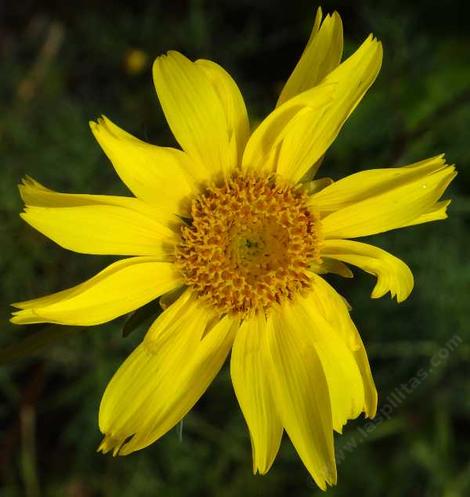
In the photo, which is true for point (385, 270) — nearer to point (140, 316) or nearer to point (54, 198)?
point (140, 316)

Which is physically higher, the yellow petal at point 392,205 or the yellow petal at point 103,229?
the yellow petal at point 103,229

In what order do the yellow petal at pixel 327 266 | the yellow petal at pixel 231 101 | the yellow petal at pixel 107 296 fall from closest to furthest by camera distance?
the yellow petal at pixel 107 296, the yellow petal at pixel 231 101, the yellow petal at pixel 327 266

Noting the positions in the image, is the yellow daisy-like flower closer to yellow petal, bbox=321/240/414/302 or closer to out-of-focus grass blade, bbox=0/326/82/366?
yellow petal, bbox=321/240/414/302

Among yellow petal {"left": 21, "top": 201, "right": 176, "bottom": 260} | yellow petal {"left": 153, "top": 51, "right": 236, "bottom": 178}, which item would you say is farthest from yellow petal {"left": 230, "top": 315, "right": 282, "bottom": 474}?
yellow petal {"left": 153, "top": 51, "right": 236, "bottom": 178}

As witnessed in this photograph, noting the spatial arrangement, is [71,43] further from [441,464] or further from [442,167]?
[441,464]

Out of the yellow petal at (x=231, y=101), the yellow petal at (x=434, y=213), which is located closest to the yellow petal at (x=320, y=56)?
the yellow petal at (x=231, y=101)

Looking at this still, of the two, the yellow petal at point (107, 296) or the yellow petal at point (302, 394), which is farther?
the yellow petal at point (302, 394)

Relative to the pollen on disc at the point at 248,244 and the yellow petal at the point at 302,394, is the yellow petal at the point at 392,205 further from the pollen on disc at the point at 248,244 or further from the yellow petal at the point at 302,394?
the yellow petal at the point at 302,394
